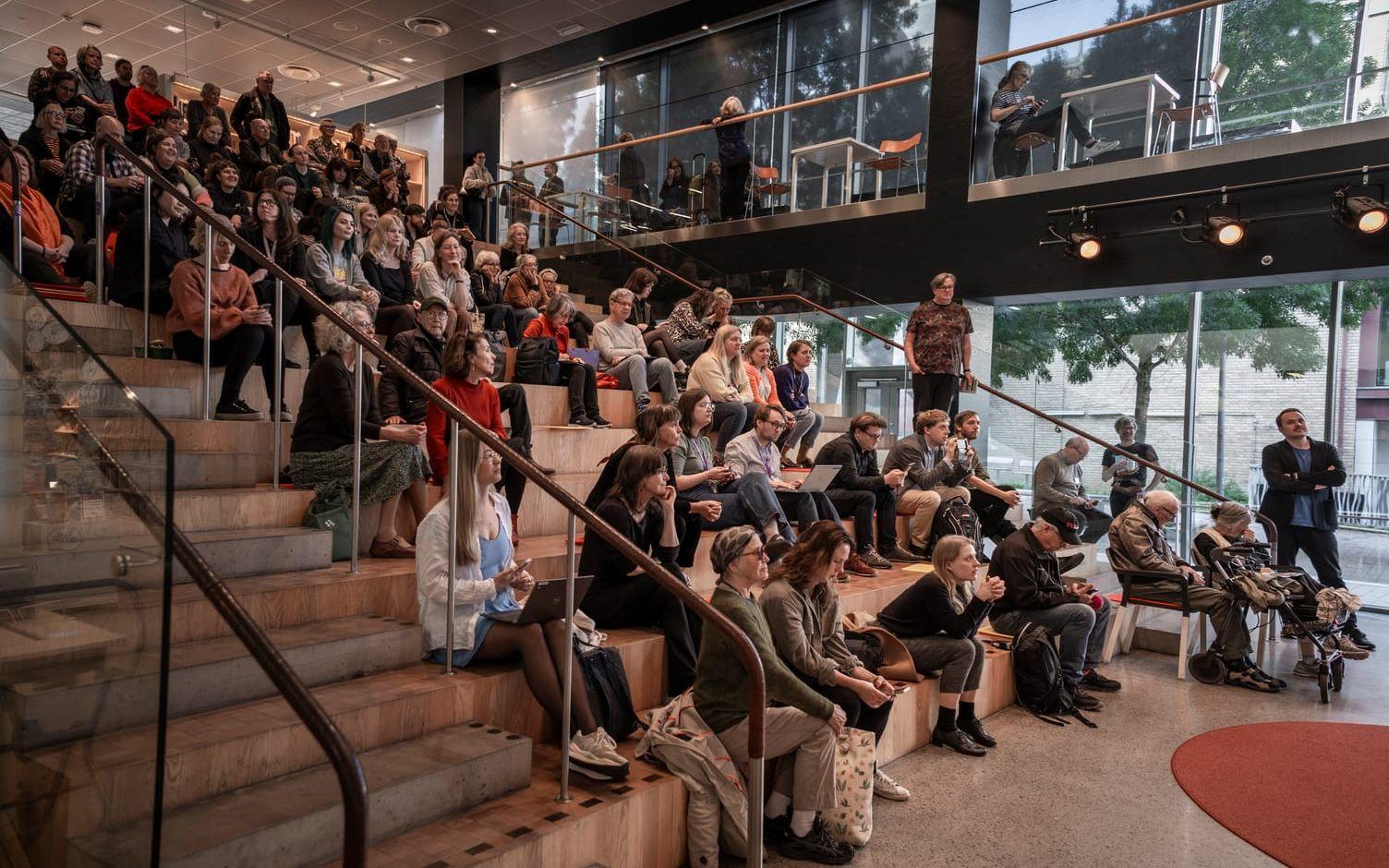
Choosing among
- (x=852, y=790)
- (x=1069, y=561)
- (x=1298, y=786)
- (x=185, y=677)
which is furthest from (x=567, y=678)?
(x=1069, y=561)

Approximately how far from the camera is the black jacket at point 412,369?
447 centimetres

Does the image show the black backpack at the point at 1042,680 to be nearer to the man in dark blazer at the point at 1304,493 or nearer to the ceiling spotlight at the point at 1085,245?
the man in dark blazer at the point at 1304,493

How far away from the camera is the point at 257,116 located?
9.13 meters

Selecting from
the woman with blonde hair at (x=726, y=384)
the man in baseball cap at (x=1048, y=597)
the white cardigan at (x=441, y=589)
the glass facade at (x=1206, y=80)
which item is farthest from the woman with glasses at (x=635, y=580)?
the glass facade at (x=1206, y=80)

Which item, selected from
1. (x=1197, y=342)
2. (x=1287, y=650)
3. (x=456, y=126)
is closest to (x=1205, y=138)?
(x=1197, y=342)

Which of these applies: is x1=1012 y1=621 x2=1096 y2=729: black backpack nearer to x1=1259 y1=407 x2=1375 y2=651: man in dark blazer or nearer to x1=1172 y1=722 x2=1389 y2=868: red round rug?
x1=1172 y1=722 x2=1389 y2=868: red round rug

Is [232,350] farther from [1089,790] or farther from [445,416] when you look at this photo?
[1089,790]

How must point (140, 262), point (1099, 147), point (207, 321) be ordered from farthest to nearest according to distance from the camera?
1. point (1099, 147)
2. point (140, 262)
3. point (207, 321)

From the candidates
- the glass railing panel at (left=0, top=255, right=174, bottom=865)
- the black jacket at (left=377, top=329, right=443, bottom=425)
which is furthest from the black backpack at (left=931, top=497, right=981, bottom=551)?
the glass railing panel at (left=0, top=255, right=174, bottom=865)

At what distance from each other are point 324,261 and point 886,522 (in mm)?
4065

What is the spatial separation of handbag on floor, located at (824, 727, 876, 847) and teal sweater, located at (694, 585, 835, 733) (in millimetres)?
224

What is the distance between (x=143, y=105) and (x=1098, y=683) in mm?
8764

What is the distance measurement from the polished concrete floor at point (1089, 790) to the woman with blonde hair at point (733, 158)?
263 inches

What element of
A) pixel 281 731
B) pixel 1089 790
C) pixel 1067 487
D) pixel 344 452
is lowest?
pixel 1089 790
